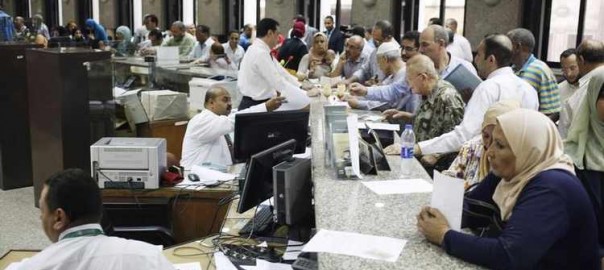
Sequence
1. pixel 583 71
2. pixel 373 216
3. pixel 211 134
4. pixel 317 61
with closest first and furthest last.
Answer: pixel 373 216, pixel 583 71, pixel 211 134, pixel 317 61

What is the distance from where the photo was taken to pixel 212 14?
15.1m

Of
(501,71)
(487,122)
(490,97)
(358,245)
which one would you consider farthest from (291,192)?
(501,71)

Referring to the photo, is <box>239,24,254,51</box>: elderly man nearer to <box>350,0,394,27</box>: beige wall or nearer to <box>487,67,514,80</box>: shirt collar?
<box>350,0,394,27</box>: beige wall

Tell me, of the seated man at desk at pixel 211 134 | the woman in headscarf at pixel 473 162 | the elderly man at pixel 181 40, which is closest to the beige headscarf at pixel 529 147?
the woman in headscarf at pixel 473 162

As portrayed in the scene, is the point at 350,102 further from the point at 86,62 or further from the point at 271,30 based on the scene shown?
the point at 86,62

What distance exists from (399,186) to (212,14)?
12962mm

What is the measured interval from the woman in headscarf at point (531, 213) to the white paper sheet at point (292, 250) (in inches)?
28.3

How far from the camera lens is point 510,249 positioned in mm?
1792

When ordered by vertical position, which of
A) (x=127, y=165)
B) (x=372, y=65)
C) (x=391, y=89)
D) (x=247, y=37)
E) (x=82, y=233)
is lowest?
(x=127, y=165)

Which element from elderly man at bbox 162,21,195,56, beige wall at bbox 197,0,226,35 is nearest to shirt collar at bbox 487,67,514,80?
elderly man at bbox 162,21,195,56

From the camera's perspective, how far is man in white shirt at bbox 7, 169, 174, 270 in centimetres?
200

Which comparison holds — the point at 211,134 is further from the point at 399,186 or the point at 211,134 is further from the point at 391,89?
the point at 399,186

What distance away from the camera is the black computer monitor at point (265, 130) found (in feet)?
11.8

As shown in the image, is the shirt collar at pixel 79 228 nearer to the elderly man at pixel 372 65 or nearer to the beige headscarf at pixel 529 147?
the beige headscarf at pixel 529 147
